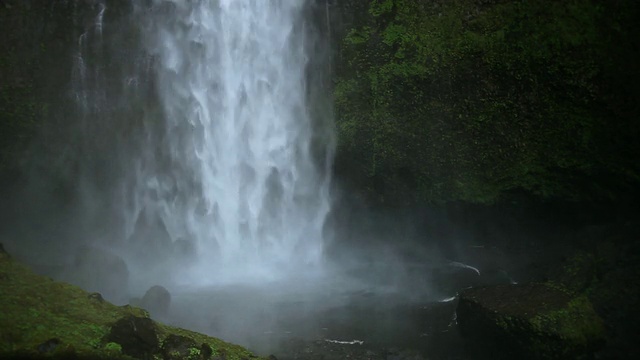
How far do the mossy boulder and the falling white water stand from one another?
760 cm

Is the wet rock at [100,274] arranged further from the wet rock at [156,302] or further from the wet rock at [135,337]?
the wet rock at [135,337]

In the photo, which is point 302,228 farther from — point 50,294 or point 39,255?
point 50,294

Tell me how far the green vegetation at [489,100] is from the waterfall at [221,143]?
6.99 ft

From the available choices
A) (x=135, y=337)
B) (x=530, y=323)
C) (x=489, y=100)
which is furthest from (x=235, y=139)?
(x=530, y=323)

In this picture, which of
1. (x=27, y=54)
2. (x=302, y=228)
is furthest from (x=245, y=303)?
(x=27, y=54)

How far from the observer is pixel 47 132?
630 inches

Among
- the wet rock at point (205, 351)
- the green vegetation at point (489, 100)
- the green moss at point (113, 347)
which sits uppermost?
the green vegetation at point (489, 100)

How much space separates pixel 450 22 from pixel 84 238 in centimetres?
1386

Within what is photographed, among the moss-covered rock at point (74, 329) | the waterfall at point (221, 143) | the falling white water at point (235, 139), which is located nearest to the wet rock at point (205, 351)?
the moss-covered rock at point (74, 329)

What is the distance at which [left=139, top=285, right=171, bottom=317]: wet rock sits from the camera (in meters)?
12.1

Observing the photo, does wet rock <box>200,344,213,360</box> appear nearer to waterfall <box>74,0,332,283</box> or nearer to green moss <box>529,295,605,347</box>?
green moss <box>529,295,605,347</box>

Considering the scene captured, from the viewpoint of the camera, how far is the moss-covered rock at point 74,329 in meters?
6.52

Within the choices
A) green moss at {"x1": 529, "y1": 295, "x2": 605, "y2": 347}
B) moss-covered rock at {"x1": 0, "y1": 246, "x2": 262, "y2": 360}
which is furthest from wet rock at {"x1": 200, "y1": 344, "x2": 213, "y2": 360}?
green moss at {"x1": 529, "y1": 295, "x2": 605, "y2": 347}

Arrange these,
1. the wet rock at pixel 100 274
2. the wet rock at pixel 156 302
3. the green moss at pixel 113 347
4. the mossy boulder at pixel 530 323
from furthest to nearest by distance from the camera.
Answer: the wet rock at pixel 100 274 < the wet rock at pixel 156 302 < the mossy boulder at pixel 530 323 < the green moss at pixel 113 347
